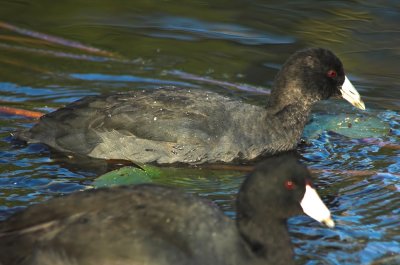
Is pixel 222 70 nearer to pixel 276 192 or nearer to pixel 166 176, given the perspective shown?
pixel 166 176

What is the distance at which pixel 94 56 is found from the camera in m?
10.5

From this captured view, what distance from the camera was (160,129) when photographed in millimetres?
7902

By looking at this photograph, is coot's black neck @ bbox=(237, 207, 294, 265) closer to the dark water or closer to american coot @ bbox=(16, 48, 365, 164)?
the dark water

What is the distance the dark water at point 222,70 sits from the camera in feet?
22.5

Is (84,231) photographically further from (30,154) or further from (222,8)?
(222,8)

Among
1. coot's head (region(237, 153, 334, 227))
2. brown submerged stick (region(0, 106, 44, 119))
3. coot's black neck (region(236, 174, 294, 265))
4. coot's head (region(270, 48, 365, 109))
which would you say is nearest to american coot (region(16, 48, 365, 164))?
coot's head (region(270, 48, 365, 109))

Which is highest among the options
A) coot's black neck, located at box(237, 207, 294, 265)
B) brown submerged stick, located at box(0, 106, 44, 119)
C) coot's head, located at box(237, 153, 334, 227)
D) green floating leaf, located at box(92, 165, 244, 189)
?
coot's head, located at box(237, 153, 334, 227)

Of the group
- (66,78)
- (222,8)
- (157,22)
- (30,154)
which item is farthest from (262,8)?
(30,154)

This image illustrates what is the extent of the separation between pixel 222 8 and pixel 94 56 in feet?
6.92

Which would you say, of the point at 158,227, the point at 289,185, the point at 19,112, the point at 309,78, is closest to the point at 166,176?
the point at 309,78

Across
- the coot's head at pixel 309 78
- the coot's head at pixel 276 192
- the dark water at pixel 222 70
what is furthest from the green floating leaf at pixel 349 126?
the coot's head at pixel 276 192

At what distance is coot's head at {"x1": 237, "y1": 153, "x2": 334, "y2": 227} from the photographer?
5.45m

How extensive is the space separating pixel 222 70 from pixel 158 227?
516 centimetres

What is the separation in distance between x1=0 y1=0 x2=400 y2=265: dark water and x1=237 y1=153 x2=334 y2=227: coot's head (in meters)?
0.58
